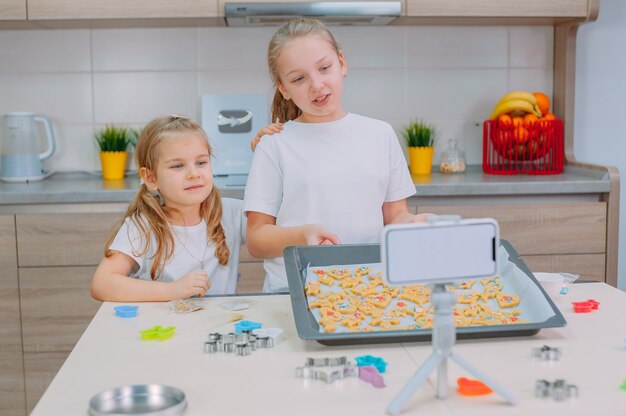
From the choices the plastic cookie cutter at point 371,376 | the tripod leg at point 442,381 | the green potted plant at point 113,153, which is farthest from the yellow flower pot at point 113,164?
the tripod leg at point 442,381

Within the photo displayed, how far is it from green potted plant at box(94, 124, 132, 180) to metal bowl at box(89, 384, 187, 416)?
2.04 m

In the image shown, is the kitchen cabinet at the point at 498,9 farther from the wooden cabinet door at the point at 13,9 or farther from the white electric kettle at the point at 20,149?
the white electric kettle at the point at 20,149

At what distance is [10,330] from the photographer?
259 cm

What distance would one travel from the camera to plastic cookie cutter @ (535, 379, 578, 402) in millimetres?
971

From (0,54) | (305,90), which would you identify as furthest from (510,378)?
→ (0,54)

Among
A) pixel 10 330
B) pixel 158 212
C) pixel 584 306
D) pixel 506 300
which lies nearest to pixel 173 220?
pixel 158 212

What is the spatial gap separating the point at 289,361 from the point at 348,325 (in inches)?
5.0

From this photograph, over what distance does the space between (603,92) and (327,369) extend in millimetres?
2408

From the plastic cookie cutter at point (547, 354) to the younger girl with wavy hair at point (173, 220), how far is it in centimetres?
69

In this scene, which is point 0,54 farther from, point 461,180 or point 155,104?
point 461,180

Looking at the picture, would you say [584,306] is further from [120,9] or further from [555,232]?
[120,9]

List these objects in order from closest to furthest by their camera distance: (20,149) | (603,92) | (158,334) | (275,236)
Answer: (158,334)
(275,236)
(20,149)
(603,92)

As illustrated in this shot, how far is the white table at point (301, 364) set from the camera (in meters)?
0.96

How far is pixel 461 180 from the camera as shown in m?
2.72
